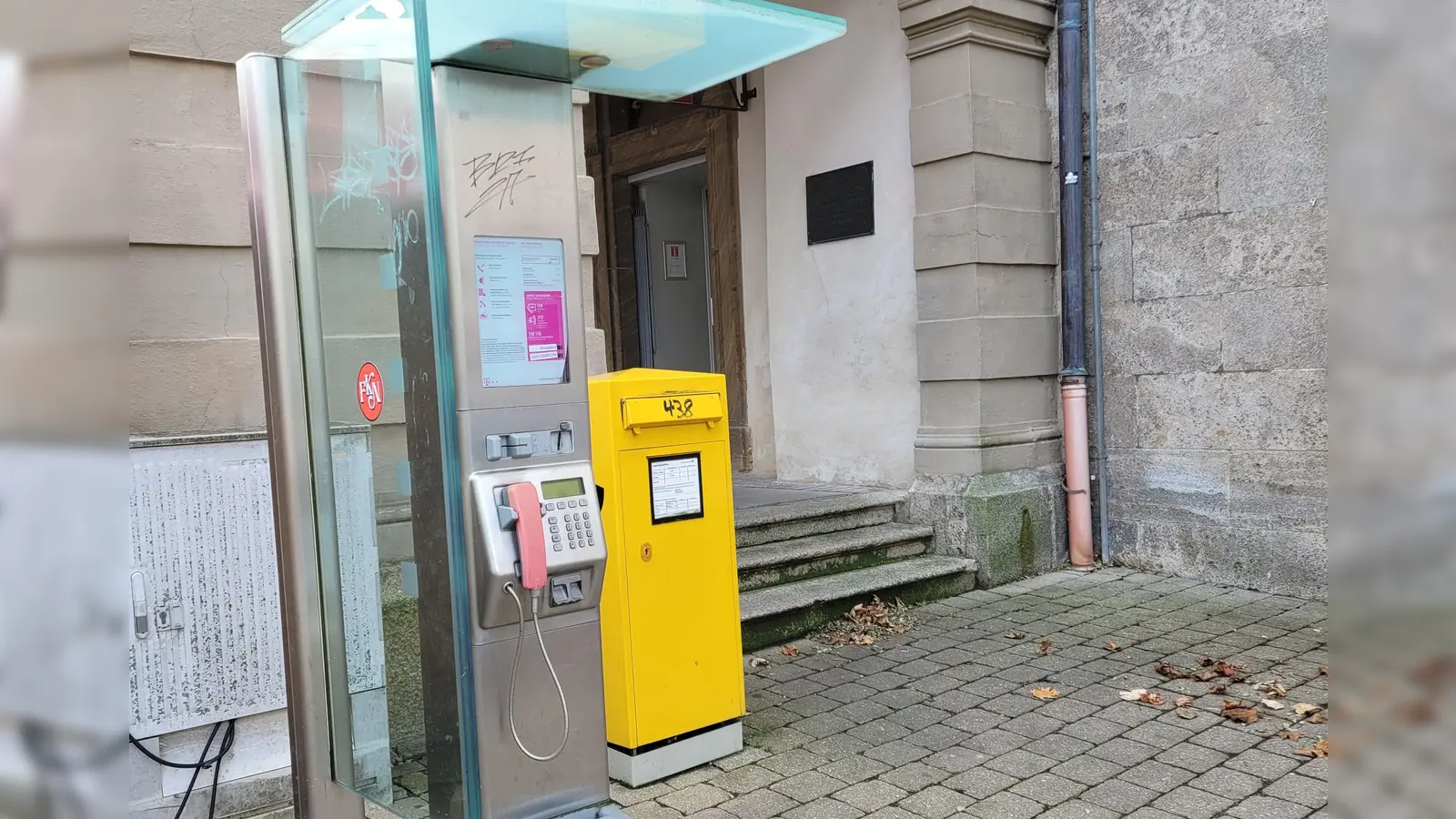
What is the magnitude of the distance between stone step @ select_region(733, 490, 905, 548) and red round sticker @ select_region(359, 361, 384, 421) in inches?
126

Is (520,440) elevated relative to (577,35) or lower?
lower

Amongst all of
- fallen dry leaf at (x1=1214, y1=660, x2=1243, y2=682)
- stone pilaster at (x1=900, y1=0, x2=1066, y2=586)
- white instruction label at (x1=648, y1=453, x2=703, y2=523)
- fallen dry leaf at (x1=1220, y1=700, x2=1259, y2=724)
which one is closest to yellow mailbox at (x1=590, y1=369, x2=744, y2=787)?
white instruction label at (x1=648, y1=453, x2=703, y2=523)

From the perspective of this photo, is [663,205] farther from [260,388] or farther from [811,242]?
[260,388]

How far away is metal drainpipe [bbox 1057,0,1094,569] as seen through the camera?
6633 millimetres

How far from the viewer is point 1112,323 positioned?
6.66 m

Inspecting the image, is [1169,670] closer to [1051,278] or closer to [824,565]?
[824,565]

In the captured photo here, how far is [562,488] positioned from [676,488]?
4.03 feet

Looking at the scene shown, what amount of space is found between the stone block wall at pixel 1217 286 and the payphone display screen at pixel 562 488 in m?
4.73

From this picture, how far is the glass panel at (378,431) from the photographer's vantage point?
2527mm

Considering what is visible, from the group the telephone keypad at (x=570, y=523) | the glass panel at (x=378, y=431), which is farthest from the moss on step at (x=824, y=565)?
the telephone keypad at (x=570, y=523)

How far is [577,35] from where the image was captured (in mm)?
2557

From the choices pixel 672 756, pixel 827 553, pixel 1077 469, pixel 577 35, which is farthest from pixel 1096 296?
pixel 577 35

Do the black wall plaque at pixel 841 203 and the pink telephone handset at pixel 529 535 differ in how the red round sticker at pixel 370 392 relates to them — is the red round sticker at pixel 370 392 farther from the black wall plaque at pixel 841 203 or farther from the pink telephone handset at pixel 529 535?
the black wall plaque at pixel 841 203
